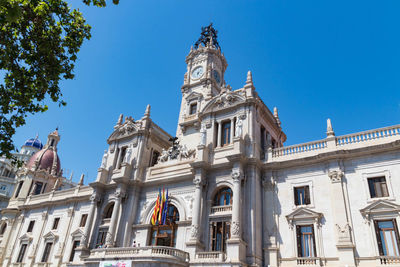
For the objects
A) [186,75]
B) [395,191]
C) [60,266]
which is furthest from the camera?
[186,75]

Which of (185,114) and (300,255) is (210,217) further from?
(185,114)

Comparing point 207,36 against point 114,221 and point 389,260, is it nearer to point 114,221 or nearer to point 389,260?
point 114,221

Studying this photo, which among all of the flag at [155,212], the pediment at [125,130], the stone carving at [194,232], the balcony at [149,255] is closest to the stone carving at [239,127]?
the stone carving at [194,232]

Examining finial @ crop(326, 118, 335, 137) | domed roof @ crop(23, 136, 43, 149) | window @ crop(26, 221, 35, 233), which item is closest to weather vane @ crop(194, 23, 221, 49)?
finial @ crop(326, 118, 335, 137)

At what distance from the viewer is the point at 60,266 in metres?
34.1

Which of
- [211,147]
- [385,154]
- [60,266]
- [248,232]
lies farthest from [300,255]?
[60,266]

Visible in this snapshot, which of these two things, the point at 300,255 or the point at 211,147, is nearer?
the point at 300,255

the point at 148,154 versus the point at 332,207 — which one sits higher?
the point at 148,154

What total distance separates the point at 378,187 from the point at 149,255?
1666 cm

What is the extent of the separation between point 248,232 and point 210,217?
3631 millimetres

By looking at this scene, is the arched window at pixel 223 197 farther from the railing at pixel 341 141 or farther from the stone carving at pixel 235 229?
the railing at pixel 341 141

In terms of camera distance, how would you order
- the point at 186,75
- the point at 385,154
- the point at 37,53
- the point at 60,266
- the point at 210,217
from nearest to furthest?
the point at 37,53, the point at 385,154, the point at 210,217, the point at 60,266, the point at 186,75

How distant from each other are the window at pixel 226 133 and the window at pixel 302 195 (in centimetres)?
764

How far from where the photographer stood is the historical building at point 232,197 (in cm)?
2117
